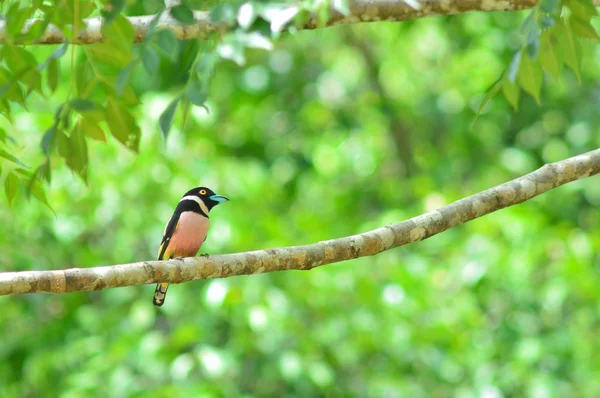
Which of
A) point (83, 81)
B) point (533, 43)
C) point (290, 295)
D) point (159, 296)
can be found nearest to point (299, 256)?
point (83, 81)

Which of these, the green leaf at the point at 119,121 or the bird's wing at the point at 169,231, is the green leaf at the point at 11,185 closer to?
the green leaf at the point at 119,121

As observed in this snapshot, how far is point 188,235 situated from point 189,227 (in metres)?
0.05

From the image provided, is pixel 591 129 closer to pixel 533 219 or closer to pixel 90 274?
pixel 533 219

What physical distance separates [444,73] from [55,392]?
762 cm

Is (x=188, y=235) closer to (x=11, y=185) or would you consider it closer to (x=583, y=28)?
(x=11, y=185)

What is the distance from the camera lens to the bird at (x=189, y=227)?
492cm

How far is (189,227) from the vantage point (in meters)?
4.94

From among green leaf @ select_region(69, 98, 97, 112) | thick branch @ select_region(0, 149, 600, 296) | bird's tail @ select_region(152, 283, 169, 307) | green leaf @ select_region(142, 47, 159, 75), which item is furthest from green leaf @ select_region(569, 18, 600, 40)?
bird's tail @ select_region(152, 283, 169, 307)

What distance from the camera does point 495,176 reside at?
9883mm

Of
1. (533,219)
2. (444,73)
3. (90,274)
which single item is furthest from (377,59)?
(90,274)

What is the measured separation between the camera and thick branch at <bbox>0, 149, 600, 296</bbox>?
318 centimetres

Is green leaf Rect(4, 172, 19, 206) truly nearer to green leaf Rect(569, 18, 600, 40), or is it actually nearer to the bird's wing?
the bird's wing

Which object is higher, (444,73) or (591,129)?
(591,129)

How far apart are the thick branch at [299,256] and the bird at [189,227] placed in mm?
1376
